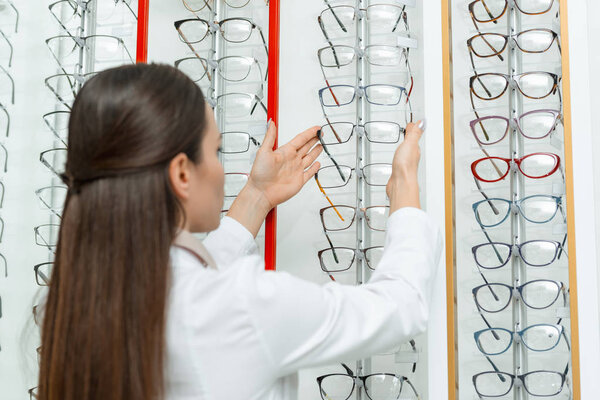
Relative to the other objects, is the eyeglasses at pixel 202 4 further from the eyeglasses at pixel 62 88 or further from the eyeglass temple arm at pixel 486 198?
the eyeglass temple arm at pixel 486 198

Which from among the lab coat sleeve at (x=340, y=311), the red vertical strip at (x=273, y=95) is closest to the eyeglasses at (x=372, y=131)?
the red vertical strip at (x=273, y=95)

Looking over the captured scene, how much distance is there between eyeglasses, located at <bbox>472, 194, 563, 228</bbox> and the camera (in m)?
1.41

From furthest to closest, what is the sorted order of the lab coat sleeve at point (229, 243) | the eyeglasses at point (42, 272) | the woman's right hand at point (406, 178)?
the eyeglasses at point (42, 272) < the lab coat sleeve at point (229, 243) < the woman's right hand at point (406, 178)

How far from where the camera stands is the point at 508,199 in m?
1.47

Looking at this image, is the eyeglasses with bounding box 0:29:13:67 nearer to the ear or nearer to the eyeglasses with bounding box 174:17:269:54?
the eyeglasses with bounding box 174:17:269:54

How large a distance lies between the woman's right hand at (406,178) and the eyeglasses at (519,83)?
289 mm

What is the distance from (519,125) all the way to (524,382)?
538 mm

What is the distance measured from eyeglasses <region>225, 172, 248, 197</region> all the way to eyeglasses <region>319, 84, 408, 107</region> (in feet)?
0.83

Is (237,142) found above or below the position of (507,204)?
above

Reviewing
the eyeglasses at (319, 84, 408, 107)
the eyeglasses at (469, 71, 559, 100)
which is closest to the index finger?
the eyeglasses at (319, 84, 408, 107)

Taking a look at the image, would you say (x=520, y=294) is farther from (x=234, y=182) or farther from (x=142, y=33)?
(x=142, y=33)

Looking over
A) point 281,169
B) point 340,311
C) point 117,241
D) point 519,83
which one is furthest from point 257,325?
point 519,83

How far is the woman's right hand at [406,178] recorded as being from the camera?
3.88 ft

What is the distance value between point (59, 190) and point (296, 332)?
1039 millimetres
